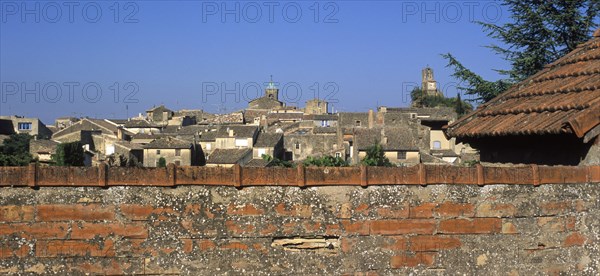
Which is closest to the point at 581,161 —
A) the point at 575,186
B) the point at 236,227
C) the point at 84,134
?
the point at 575,186

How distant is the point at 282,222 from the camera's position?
607 centimetres

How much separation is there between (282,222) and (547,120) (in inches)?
131

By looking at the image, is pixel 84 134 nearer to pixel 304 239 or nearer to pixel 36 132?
pixel 36 132

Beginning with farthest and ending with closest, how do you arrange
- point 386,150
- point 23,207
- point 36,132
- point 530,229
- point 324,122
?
1. point 36,132
2. point 324,122
3. point 386,150
4. point 530,229
5. point 23,207

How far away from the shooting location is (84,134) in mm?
71562

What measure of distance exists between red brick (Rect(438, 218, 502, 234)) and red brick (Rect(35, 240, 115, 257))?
115 inches

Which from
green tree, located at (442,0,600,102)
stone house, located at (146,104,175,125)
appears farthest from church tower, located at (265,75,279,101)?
green tree, located at (442,0,600,102)

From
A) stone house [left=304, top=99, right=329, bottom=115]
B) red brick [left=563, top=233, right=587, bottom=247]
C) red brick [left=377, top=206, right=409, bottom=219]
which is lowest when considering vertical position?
red brick [left=563, top=233, right=587, bottom=247]

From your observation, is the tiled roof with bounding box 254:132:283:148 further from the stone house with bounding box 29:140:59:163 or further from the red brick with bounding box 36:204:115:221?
the red brick with bounding box 36:204:115:221

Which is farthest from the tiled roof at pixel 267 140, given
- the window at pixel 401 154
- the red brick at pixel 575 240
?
the red brick at pixel 575 240

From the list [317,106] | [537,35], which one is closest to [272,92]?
[317,106]

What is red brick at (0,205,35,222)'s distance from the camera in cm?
576

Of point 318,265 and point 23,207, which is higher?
point 23,207

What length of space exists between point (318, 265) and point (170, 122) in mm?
94007
